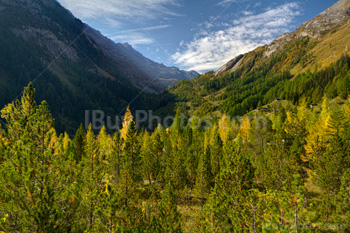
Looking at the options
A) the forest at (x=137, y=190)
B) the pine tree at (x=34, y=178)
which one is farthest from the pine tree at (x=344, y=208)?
the pine tree at (x=34, y=178)

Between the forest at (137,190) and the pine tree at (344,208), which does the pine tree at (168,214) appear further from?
the pine tree at (344,208)

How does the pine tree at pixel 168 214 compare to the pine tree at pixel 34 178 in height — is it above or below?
below

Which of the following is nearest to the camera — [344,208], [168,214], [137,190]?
[344,208]

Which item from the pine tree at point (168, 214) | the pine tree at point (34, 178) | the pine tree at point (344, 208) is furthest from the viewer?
the pine tree at point (168, 214)

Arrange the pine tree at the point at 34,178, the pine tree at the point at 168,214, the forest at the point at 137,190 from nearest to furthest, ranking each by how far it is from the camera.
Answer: the pine tree at the point at 34,178 < the forest at the point at 137,190 < the pine tree at the point at 168,214

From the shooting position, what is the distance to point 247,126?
6356cm

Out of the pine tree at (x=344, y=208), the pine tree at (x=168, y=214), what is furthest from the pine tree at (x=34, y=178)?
the pine tree at (x=344, y=208)

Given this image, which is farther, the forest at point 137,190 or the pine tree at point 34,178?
the forest at point 137,190

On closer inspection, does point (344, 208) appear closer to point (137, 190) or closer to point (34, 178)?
point (137, 190)

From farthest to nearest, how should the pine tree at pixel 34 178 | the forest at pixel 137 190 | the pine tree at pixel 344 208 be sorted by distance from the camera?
the pine tree at pixel 344 208 → the forest at pixel 137 190 → the pine tree at pixel 34 178

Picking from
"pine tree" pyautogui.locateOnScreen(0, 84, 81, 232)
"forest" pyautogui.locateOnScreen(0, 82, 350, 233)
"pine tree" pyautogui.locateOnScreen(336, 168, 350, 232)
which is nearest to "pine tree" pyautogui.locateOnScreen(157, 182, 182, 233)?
"forest" pyautogui.locateOnScreen(0, 82, 350, 233)

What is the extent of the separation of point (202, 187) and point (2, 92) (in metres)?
254

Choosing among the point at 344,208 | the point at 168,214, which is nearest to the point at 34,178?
the point at 168,214

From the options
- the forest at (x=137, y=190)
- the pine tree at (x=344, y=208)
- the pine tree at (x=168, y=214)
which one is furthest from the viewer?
the pine tree at (x=168, y=214)
